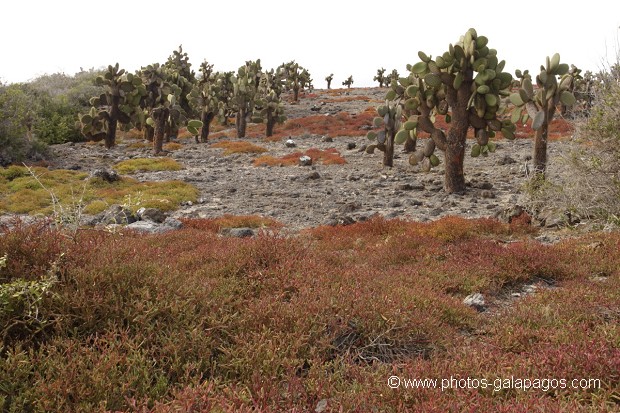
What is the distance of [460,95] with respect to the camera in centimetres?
1485

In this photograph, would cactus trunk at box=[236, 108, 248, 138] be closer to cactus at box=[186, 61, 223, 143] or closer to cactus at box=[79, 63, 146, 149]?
cactus at box=[186, 61, 223, 143]

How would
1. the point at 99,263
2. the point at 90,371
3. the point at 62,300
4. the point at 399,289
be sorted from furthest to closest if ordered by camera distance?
1. the point at 399,289
2. the point at 99,263
3. the point at 62,300
4. the point at 90,371

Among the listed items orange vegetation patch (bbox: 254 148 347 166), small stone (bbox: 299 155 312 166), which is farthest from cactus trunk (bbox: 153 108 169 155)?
small stone (bbox: 299 155 312 166)

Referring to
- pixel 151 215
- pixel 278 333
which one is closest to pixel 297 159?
pixel 151 215

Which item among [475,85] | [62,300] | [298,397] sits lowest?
[298,397]

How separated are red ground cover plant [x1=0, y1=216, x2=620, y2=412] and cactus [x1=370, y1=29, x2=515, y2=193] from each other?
8.16 m

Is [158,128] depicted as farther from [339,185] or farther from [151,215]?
[151,215]

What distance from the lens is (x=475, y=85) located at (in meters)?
14.6

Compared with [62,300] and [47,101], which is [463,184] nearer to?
[62,300]

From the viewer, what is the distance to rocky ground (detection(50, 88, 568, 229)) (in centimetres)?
1347

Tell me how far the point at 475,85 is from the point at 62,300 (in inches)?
539

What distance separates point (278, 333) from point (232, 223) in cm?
749

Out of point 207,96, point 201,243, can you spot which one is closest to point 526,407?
point 201,243

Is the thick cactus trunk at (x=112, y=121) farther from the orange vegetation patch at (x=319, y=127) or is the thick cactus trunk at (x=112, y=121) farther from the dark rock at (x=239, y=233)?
the dark rock at (x=239, y=233)
